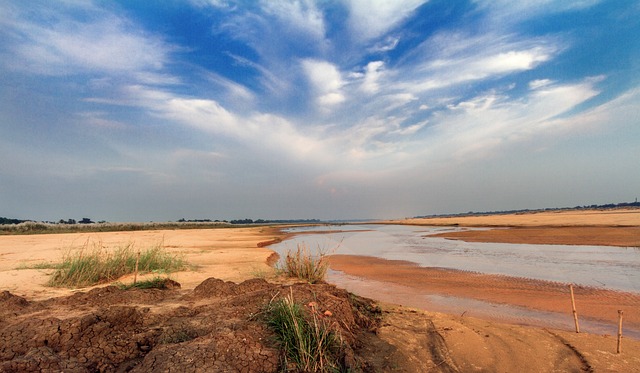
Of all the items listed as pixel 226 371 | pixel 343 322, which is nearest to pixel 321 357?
pixel 226 371

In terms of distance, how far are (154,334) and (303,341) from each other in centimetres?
216

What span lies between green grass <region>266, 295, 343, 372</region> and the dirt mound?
0.48ft

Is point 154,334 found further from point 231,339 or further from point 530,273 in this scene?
point 530,273

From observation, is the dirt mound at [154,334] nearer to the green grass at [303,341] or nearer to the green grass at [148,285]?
the green grass at [303,341]

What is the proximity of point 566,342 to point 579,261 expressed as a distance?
1197 cm

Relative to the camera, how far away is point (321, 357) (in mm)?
3912

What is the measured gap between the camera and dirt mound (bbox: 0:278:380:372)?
147 inches

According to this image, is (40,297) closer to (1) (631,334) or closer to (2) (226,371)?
(2) (226,371)

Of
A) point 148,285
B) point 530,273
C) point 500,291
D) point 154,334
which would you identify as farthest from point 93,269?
point 530,273

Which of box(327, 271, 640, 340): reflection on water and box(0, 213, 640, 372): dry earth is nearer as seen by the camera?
box(0, 213, 640, 372): dry earth

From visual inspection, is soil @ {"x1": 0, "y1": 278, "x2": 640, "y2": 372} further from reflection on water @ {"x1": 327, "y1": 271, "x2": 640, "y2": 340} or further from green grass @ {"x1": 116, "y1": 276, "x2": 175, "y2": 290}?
green grass @ {"x1": 116, "y1": 276, "x2": 175, "y2": 290}

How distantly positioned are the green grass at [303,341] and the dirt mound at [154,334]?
15cm

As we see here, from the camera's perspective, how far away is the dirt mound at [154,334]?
374 centimetres

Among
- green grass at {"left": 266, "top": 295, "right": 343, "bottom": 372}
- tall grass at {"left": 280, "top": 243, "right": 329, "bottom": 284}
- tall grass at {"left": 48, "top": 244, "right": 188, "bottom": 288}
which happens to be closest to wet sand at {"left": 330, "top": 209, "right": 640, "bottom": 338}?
tall grass at {"left": 280, "top": 243, "right": 329, "bottom": 284}
